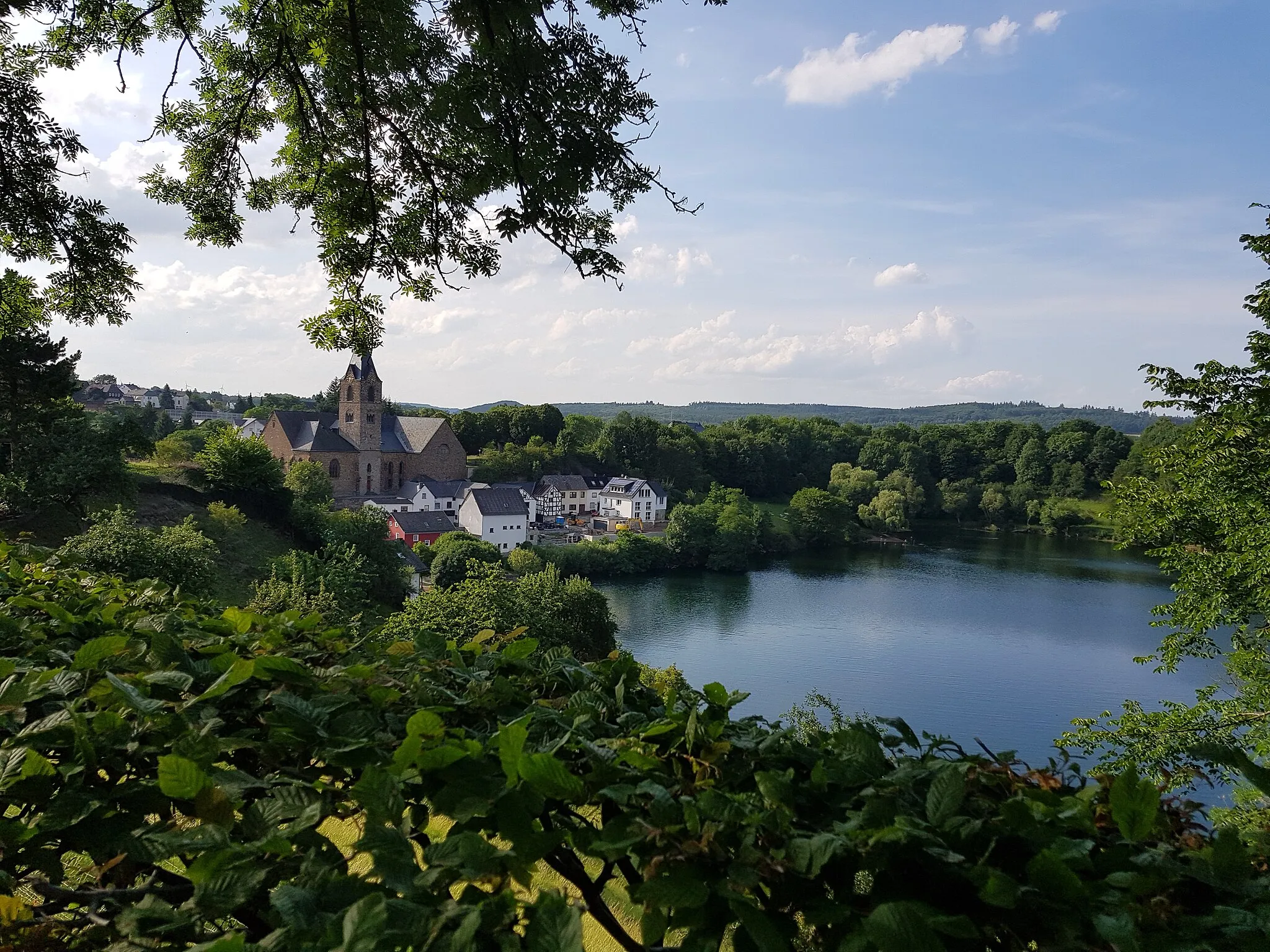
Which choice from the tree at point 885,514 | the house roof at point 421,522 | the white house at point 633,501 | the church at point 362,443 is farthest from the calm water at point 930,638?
the church at point 362,443

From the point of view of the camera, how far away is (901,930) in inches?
28.7

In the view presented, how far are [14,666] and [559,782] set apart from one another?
100 centimetres

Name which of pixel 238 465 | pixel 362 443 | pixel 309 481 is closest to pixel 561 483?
pixel 362 443

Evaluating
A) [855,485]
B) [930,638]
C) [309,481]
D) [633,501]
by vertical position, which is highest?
[309,481]

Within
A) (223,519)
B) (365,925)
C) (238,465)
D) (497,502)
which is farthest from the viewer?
(497,502)

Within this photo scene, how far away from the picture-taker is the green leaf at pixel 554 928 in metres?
0.68

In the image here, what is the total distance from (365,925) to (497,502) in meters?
34.6

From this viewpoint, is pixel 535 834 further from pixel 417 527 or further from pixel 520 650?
pixel 417 527

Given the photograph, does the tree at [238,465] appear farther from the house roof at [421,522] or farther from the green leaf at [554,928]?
the green leaf at [554,928]

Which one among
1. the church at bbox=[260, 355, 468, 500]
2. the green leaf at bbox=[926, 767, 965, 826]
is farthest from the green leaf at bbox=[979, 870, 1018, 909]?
the church at bbox=[260, 355, 468, 500]

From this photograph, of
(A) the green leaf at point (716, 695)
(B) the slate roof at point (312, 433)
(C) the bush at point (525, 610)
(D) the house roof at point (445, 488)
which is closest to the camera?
(A) the green leaf at point (716, 695)

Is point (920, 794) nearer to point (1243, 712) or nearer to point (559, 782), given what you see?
point (559, 782)

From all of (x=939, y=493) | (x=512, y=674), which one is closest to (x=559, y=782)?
(x=512, y=674)

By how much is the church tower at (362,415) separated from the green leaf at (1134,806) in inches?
1626
